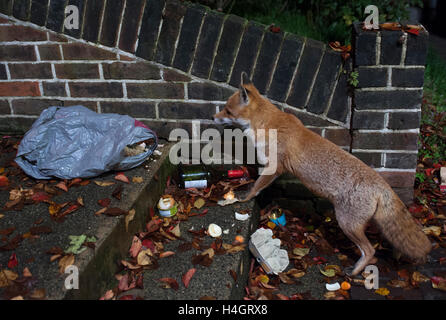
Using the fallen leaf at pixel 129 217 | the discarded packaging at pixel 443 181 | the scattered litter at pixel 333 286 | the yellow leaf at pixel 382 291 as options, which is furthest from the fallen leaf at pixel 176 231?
the discarded packaging at pixel 443 181

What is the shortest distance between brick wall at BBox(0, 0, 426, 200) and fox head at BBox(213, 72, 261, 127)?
0.20 m

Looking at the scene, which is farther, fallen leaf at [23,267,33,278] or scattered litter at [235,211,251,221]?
scattered litter at [235,211,251,221]

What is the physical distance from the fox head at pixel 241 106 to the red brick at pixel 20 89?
5.83 feet

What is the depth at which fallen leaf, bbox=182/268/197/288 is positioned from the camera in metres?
2.60

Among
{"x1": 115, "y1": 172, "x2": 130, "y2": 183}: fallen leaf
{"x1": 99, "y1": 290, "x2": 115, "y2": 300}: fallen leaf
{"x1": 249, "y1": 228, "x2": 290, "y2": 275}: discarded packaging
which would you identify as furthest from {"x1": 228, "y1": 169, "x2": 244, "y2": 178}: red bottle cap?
{"x1": 99, "y1": 290, "x2": 115, "y2": 300}: fallen leaf

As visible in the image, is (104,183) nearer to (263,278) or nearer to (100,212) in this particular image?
(100,212)

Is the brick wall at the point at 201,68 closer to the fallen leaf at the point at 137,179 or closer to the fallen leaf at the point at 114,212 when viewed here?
the fallen leaf at the point at 137,179

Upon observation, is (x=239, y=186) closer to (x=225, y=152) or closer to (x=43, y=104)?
(x=225, y=152)

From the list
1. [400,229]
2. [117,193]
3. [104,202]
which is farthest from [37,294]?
[400,229]

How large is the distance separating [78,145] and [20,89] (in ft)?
3.51

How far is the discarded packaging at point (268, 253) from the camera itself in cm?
307

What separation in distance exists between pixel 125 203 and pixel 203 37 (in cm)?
156

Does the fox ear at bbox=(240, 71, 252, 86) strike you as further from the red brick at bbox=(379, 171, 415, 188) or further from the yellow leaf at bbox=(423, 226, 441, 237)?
the yellow leaf at bbox=(423, 226, 441, 237)
